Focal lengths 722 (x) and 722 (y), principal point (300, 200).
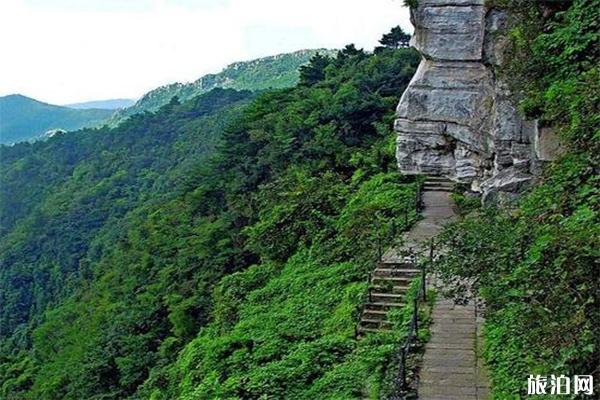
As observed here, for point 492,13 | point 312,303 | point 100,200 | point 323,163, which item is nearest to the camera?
point 492,13

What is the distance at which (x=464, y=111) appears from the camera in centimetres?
1138

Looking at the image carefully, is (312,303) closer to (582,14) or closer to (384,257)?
(384,257)

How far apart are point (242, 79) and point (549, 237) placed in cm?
11291

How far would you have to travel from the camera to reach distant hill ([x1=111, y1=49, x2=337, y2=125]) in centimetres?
10750

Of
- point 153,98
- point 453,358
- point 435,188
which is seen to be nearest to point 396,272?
point 453,358

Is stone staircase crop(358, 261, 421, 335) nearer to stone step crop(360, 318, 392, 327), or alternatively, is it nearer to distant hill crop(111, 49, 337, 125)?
stone step crop(360, 318, 392, 327)

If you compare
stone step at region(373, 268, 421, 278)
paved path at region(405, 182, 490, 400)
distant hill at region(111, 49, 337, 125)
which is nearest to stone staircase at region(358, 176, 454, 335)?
stone step at region(373, 268, 421, 278)

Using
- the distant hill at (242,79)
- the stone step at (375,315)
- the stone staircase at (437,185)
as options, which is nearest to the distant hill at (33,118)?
the distant hill at (242,79)

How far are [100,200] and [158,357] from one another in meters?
39.3

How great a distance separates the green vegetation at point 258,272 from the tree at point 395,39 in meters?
2.01

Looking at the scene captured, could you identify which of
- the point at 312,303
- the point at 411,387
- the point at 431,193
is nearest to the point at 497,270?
the point at 411,387

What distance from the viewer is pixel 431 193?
→ 2017 centimetres

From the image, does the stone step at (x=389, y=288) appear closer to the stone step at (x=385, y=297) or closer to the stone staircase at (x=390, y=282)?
the stone staircase at (x=390, y=282)

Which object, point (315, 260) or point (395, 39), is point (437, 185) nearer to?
point (315, 260)
